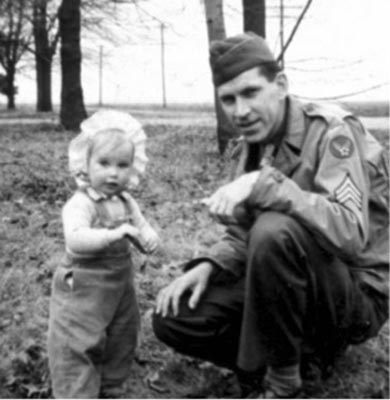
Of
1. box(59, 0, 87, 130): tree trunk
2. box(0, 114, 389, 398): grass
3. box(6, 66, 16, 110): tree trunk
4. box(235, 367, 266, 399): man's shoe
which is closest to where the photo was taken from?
box(235, 367, 266, 399): man's shoe

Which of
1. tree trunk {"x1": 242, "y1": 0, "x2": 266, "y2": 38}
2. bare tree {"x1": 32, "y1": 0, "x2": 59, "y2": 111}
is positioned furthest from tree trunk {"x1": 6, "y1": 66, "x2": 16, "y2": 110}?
tree trunk {"x1": 242, "y1": 0, "x2": 266, "y2": 38}

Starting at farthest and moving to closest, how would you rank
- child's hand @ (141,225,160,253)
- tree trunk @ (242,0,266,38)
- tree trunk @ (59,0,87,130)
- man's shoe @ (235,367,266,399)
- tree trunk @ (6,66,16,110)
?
1. tree trunk @ (6,66,16,110)
2. tree trunk @ (59,0,87,130)
3. tree trunk @ (242,0,266,38)
4. man's shoe @ (235,367,266,399)
5. child's hand @ (141,225,160,253)

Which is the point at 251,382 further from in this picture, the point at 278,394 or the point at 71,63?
the point at 71,63

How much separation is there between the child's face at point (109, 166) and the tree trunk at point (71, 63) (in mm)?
13006

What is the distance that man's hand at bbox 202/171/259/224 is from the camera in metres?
2.75

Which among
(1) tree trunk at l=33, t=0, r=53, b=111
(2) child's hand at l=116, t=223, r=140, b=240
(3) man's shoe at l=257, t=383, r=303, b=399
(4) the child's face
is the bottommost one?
(3) man's shoe at l=257, t=383, r=303, b=399

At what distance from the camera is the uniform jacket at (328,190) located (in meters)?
2.70

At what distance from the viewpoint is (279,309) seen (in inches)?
109

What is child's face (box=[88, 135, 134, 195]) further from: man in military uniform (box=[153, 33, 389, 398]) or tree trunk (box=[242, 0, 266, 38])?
A: tree trunk (box=[242, 0, 266, 38])

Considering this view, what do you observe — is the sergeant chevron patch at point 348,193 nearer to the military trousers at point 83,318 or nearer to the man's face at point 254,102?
the man's face at point 254,102

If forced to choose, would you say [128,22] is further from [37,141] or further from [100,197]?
[100,197]

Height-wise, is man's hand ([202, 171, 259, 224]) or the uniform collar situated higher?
the uniform collar

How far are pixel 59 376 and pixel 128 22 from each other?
46.6 ft

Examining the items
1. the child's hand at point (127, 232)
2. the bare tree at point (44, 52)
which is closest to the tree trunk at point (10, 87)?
the bare tree at point (44, 52)
